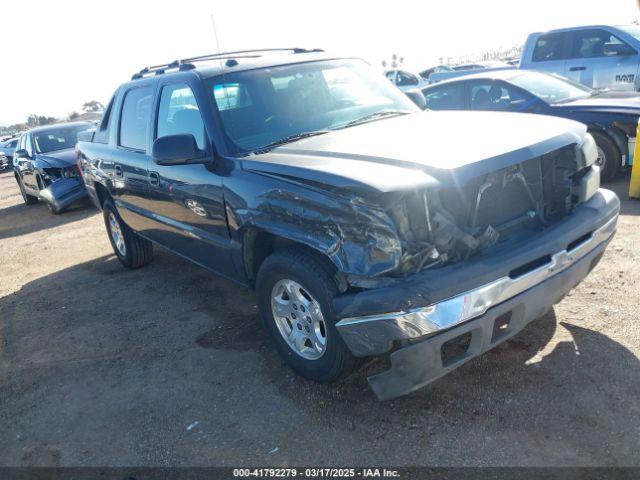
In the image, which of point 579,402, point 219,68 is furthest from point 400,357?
point 219,68

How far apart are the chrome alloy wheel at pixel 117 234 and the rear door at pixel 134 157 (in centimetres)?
58

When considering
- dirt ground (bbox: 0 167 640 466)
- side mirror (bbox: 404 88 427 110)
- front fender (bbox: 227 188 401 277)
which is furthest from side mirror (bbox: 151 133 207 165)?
side mirror (bbox: 404 88 427 110)

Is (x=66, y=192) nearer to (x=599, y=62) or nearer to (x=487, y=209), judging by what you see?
(x=487, y=209)

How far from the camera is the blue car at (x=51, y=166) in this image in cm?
1005

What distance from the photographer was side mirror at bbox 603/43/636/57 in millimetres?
9141

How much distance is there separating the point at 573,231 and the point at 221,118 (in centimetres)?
231

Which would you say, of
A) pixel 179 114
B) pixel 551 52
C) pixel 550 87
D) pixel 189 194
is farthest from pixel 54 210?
pixel 551 52

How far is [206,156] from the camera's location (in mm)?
3592

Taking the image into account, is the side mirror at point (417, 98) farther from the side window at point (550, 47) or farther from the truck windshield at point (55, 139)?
the truck windshield at point (55, 139)

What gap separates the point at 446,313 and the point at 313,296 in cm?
74

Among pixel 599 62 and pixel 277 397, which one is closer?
pixel 277 397

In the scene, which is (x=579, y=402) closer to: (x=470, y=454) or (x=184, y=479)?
(x=470, y=454)

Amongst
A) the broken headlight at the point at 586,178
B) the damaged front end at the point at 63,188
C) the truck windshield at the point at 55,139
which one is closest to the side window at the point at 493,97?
the broken headlight at the point at 586,178

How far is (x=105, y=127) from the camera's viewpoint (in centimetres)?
577
